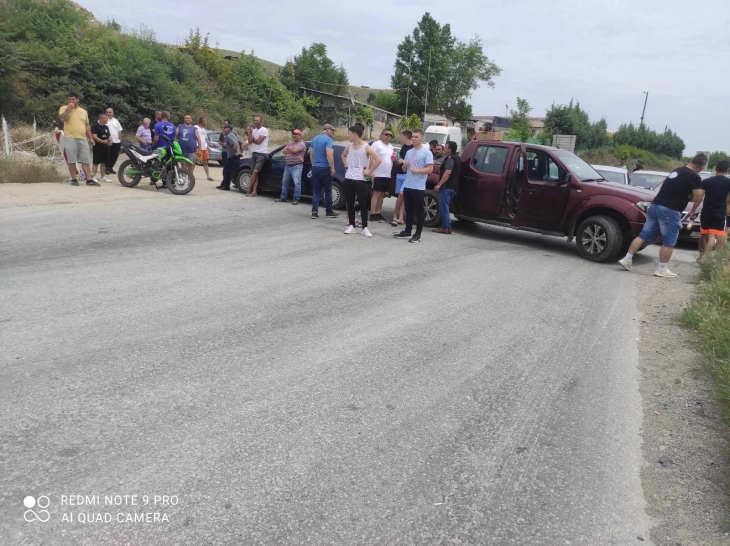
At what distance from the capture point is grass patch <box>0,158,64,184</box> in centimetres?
1245

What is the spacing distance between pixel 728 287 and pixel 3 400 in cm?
685

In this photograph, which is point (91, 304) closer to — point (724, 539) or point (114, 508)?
point (114, 508)

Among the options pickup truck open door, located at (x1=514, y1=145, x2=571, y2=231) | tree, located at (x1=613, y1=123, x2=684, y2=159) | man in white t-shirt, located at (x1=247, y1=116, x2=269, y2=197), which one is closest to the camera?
pickup truck open door, located at (x1=514, y1=145, x2=571, y2=231)

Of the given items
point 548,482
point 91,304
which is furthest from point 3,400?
point 548,482

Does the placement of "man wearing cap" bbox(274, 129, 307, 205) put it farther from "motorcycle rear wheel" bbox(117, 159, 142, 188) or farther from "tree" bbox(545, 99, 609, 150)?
"tree" bbox(545, 99, 609, 150)

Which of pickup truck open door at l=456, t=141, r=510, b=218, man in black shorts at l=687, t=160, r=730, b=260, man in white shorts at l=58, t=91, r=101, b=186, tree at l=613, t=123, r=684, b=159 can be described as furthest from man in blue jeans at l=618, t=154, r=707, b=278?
tree at l=613, t=123, r=684, b=159

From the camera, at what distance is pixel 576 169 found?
9938 millimetres

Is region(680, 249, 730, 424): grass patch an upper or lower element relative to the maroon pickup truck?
lower

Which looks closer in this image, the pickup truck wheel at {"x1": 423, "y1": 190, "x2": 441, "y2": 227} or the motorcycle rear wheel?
the pickup truck wheel at {"x1": 423, "y1": 190, "x2": 441, "y2": 227}

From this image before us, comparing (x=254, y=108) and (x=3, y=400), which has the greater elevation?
(x=254, y=108)

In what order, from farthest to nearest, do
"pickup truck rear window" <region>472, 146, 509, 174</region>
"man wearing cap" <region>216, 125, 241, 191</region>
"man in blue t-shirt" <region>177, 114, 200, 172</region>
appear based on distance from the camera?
"man wearing cap" <region>216, 125, 241, 191</region>
"man in blue t-shirt" <region>177, 114, 200, 172</region>
"pickup truck rear window" <region>472, 146, 509, 174</region>

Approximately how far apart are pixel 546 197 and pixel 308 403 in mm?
7531

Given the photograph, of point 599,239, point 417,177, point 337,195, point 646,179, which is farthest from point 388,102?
point 599,239

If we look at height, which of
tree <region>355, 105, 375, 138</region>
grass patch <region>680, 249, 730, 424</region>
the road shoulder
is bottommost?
the road shoulder
